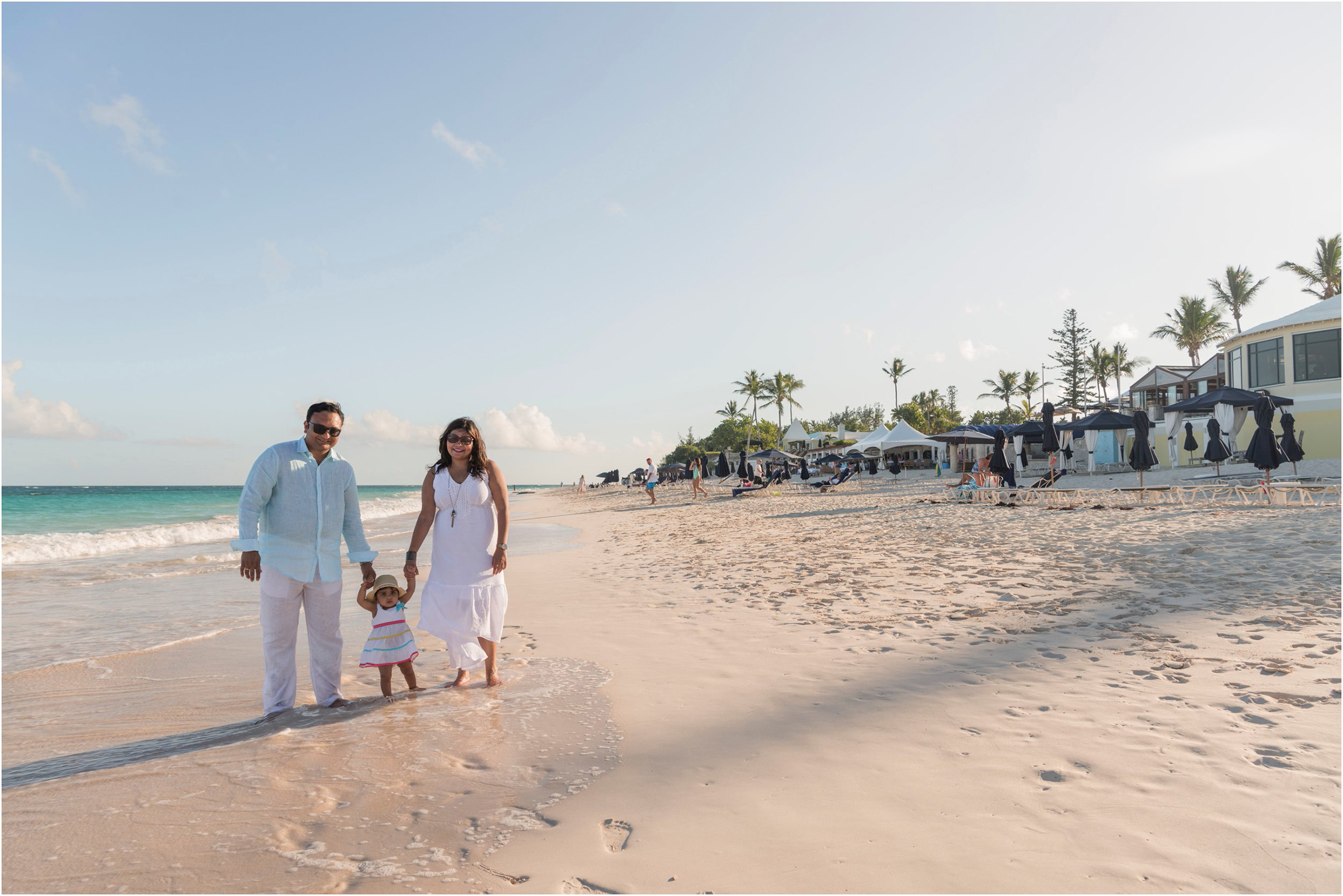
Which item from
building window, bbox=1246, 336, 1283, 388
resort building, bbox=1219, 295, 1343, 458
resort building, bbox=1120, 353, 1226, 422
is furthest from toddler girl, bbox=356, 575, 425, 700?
resort building, bbox=1120, 353, 1226, 422

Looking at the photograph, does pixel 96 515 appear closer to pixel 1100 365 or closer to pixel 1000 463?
pixel 1000 463

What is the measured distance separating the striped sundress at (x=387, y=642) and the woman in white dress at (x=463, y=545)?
6.0 inches

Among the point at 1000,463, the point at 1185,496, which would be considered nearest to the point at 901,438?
the point at 1000,463

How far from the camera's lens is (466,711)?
3873 millimetres

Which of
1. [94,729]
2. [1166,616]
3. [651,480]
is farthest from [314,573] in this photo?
[651,480]

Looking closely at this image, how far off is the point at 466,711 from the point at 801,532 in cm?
914

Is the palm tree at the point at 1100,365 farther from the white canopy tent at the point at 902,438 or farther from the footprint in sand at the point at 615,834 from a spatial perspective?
the footprint in sand at the point at 615,834

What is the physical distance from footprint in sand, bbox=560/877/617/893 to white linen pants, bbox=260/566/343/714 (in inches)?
88.6

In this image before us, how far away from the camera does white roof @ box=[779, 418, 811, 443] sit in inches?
2302

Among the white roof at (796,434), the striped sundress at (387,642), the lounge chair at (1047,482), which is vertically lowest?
the striped sundress at (387,642)

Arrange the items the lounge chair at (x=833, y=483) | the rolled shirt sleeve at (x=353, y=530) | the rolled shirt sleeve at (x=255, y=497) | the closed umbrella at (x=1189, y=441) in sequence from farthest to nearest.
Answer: the lounge chair at (x=833, y=483)
the closed umbrella at (x=1189, y=441)
the rolled shirt sleeve at (x=353, y=530)
the rolled shirt sleeve at (x=255, y=497)

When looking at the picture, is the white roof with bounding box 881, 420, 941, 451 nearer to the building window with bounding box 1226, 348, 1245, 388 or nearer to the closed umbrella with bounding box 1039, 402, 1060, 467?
the building window with bounding box 1226, 348, 1245, 388

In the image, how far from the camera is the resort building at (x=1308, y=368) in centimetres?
2309

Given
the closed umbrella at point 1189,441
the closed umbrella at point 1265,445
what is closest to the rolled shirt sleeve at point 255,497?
the closed umbrella at point 1265,445
